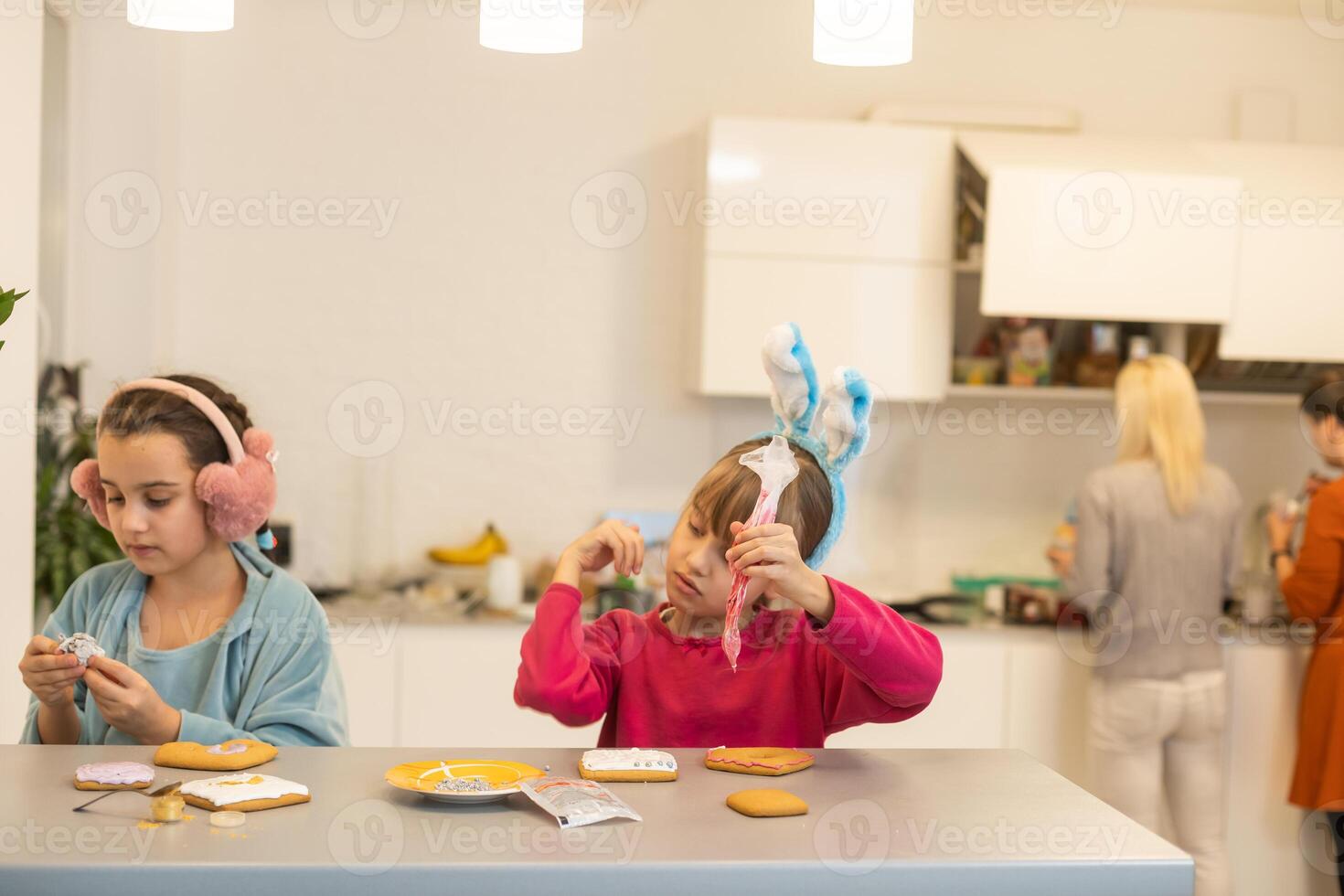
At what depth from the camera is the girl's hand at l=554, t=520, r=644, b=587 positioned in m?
1.59

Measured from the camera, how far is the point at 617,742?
176 centimetres

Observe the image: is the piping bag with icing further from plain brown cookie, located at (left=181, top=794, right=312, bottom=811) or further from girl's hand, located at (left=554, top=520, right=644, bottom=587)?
plain brown cookie, located at (left=181, top=794, right=312, bottom=811)

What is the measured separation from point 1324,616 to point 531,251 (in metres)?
2.44

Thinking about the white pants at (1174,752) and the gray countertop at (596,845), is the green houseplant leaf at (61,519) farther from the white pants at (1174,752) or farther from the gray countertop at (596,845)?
the white pants at (1174,752)

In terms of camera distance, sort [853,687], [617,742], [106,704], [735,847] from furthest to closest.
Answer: [617,742] < [853,687] < [106,704] < [735,847]

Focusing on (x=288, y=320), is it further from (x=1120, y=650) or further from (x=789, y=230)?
(x=1120, y=650)

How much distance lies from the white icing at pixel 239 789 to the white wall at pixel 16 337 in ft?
4.80

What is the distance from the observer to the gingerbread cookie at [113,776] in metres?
1.18

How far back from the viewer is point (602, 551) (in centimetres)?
164

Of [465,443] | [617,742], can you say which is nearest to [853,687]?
[617,742]

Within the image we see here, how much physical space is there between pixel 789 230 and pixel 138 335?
73.6 inches

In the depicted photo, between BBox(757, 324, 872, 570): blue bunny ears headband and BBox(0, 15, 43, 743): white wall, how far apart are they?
1489 millimetres

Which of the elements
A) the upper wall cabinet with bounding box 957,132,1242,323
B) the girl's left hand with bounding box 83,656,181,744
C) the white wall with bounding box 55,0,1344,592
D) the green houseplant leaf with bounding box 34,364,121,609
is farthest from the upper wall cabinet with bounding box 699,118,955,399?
the girl's left hand with bounding box 83,656,181,744

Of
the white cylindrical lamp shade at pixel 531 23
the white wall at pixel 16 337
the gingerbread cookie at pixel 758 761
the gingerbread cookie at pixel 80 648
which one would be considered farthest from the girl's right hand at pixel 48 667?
the white wall at pixel 16 337
